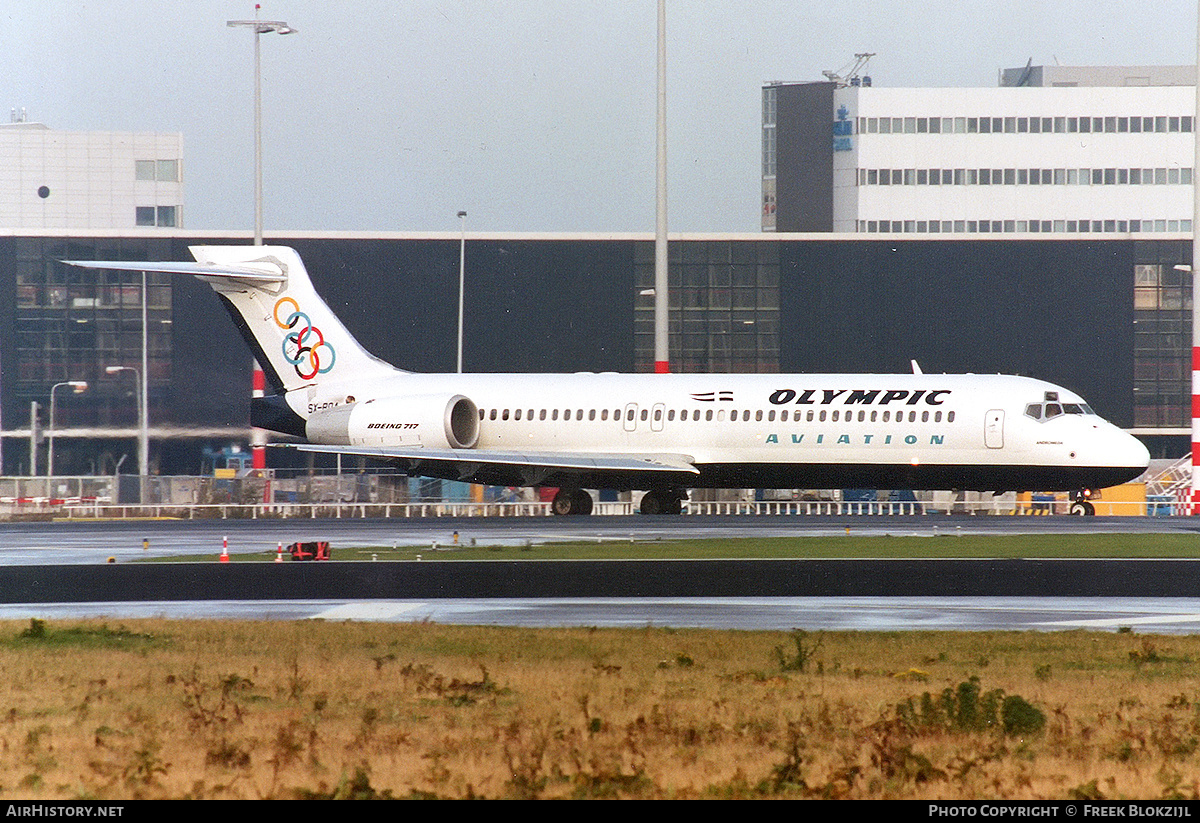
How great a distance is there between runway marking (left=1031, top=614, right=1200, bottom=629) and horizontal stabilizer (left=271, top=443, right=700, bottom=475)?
62.7 feet

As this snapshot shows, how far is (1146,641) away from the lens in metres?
14.6

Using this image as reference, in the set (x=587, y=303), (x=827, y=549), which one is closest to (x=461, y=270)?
(x=587, y=303)

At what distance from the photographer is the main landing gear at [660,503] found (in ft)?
126

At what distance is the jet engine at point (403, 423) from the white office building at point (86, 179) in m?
73.9

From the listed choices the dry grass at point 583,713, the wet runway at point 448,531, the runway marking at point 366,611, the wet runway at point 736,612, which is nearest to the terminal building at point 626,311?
the wet runway at point 448,531

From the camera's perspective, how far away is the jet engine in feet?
123

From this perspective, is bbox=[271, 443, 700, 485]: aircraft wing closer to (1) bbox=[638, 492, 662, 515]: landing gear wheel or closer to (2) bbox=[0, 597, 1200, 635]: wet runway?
(1) bbox=[638, 492, 662, 515]: landing gear wheel

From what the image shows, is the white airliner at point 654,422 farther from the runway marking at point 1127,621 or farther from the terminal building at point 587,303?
the terminal building at point 587,303

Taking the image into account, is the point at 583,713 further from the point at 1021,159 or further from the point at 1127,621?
the point at 1021,159

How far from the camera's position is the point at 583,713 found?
423 inches

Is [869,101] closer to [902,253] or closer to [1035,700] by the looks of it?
[902,253]

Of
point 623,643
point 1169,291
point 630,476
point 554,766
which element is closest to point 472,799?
point 554,766

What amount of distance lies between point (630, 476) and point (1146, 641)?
22.3m

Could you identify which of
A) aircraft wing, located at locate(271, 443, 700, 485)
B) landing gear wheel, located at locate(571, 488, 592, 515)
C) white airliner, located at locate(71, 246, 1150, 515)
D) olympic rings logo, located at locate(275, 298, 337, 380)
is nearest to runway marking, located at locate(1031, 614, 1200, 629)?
white airliner, located at locate(71, 246, 1150, 515)
